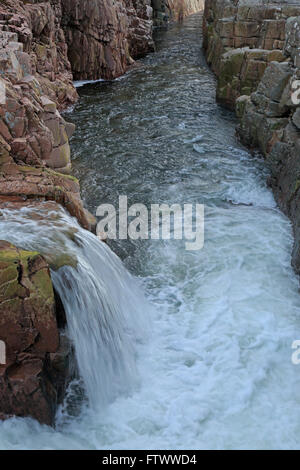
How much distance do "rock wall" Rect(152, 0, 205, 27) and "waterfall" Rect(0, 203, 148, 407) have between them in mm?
33292

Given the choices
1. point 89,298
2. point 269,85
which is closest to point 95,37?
point 269,85

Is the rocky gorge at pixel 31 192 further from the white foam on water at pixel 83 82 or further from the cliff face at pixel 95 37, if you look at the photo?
the white foam on water at pixel 83 82

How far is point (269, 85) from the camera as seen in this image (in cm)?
1060

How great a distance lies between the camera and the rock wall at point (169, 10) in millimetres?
34844

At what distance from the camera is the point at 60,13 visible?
17.5 m

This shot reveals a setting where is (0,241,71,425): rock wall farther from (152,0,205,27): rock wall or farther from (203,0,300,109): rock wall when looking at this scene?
(152,0,205,27): rock wall

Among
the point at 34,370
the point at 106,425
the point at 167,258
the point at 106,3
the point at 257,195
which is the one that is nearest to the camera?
the point at 34,370

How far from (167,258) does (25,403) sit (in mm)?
3919

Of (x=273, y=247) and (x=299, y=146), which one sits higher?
(x=299, y=146)

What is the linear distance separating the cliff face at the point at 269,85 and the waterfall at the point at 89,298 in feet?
10.7

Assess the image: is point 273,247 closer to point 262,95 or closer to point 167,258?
point 167,258

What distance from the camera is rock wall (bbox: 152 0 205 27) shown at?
3484cm

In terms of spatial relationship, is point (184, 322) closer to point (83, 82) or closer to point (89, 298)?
point (89, 298)

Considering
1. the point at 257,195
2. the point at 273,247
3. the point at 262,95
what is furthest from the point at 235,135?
the point at 273,247
